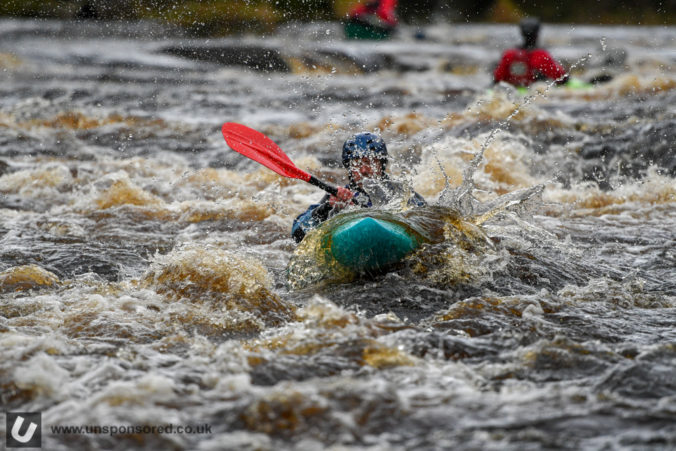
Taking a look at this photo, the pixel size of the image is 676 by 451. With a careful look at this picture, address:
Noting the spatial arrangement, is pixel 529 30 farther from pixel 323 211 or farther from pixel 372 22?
pixel 372 22

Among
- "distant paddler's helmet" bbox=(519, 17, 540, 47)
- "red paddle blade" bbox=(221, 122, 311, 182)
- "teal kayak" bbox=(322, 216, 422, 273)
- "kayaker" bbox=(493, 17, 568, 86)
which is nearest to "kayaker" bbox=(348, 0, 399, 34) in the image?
"distant paddler's helmet" bbox=(519, 17, 540, 47)

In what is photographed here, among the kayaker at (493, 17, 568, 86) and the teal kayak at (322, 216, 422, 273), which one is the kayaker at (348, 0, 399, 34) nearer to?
the kayaker at (493, 17, 568, 86)

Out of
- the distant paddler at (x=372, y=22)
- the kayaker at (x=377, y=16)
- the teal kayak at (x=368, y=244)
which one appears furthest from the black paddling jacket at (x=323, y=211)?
the kayaker at (x=377, y=16)

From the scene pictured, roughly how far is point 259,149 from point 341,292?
165 cm

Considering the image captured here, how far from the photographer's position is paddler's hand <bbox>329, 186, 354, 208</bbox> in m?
4.43

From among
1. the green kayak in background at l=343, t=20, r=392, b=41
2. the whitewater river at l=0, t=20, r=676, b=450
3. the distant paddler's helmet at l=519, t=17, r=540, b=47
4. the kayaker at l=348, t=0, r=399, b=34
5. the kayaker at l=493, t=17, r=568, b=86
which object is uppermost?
the kayaker at l=348, t=0, r=399, b=34

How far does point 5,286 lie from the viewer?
3889 millimetres

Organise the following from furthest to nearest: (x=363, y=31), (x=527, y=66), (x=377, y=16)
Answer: (x=377, y=16)
(x=363, y=31)
(x=527, y=66)

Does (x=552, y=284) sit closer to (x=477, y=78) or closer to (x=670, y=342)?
(x=670, y=342)

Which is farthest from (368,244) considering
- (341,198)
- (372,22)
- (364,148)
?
(372,22)

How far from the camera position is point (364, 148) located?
4.52m

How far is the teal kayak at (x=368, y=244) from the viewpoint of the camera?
3.79 metres

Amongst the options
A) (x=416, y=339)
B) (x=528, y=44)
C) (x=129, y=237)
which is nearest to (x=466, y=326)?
(x=416, y=339)

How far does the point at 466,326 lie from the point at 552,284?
0.90 meters
